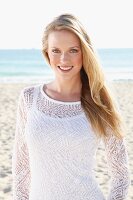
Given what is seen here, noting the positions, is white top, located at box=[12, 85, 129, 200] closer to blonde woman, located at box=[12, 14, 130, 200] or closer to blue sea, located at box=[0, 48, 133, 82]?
blonde woman, located at box=[12, 14, 130, 200]

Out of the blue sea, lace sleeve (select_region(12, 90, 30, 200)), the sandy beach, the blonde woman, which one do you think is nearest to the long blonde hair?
the blonde woman

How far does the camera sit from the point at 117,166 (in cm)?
232

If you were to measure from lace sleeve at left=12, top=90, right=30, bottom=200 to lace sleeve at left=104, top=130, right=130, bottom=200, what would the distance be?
1.36 ft

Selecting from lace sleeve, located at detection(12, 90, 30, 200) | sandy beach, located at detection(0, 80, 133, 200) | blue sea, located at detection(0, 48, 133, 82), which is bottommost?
blue sea, located at detection(0, 48, 133, 82)

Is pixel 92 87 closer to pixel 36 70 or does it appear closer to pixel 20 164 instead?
pixel 20 164

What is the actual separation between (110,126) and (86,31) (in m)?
0.46

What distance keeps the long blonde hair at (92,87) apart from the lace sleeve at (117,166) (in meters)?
0.05

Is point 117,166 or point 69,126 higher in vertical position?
point 69,126

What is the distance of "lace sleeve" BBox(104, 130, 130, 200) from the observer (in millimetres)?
2287

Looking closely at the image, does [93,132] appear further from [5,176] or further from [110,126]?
[5,176]

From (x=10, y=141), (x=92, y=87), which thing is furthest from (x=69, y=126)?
(x=10, y=141)

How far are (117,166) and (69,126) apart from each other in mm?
312

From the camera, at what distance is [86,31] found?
227 cm

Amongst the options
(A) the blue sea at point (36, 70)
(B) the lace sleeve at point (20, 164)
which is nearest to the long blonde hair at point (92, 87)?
(B) the lace sleeve at point (20, 164)
